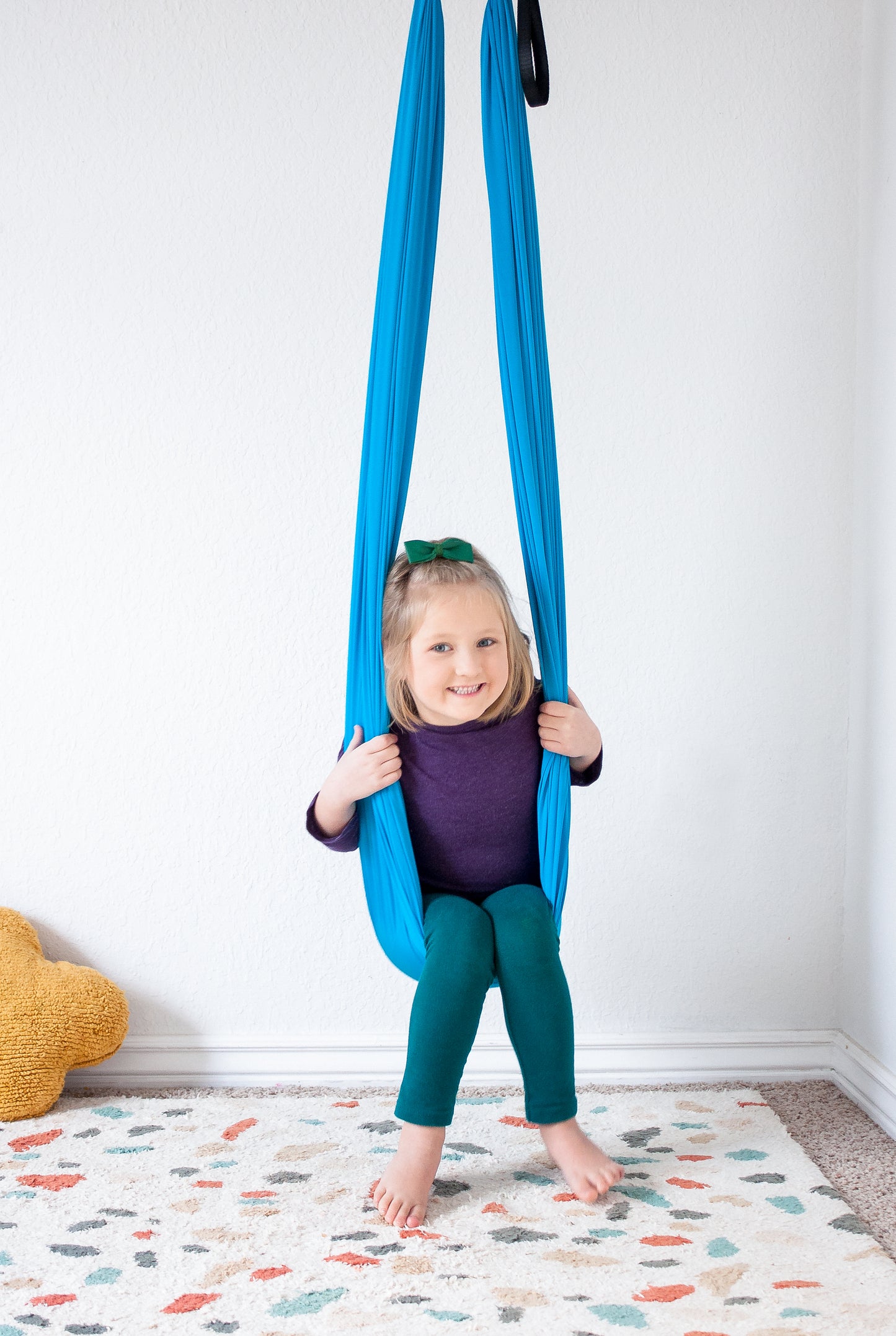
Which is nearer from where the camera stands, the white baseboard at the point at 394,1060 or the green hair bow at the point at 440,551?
the green hair bow at the point at 440,551

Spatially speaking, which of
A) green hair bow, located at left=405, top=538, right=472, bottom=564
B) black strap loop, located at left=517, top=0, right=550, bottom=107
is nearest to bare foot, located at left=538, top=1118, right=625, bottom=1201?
green hair bow, located at left=405, top=538, right=472, bottom=564

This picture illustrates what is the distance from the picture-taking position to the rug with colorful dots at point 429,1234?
1.01 m

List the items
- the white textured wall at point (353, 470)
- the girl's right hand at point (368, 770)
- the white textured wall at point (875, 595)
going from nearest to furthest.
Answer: the girl's right hand at point (368, 770), the white textured wall at point (875, 595), the white textured wall at point (353, 470)

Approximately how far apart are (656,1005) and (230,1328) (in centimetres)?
95

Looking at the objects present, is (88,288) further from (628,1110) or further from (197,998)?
(628,1110)

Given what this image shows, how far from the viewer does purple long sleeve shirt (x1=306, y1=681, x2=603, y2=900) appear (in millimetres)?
1384

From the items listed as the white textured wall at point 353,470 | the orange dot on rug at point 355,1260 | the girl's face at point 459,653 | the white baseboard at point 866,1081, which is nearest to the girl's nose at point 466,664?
the girl's face at point 459,653

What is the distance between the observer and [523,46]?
4.07ft

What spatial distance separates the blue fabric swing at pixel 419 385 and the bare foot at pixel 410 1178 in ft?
0.63

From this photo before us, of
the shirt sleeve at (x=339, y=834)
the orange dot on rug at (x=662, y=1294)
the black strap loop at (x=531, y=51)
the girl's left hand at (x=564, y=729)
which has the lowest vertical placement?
the orange dot on rug at (x=662, y=1294)

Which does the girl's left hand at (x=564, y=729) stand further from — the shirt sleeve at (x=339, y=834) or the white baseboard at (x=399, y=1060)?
the white baseboard at (x=399, y=1060)

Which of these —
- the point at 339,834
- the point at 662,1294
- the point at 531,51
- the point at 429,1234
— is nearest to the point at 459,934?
the point at 339,834

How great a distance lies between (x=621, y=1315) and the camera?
100cm

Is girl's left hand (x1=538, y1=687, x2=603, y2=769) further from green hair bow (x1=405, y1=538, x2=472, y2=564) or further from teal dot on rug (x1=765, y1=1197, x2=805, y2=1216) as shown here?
teal dot on rug (x1=765, y1=1197, x2=805, y2=1216)
